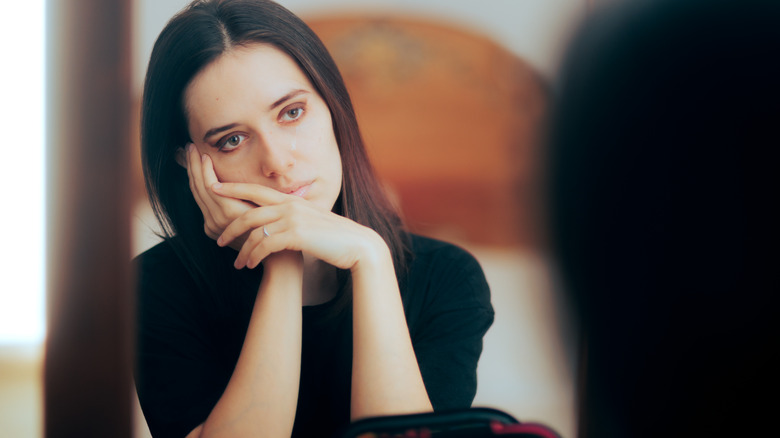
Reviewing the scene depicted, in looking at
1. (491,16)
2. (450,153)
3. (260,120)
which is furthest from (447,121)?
(260,120)

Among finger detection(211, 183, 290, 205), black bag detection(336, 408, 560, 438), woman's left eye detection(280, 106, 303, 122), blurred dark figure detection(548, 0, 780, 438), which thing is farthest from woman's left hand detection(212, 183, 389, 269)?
blurred dark figure detection(548, 0, 780, 438)

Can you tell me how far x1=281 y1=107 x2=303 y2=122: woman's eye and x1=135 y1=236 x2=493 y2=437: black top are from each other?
230 millimetres

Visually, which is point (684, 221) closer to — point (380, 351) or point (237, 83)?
point (380, 351)

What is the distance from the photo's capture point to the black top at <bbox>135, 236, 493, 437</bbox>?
836mm

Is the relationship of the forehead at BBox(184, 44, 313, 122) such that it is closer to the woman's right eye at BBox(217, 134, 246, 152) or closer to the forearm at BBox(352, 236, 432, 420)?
the woman's right eye at BBox(217, 134, 246, 152)

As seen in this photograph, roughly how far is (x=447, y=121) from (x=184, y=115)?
0.41m

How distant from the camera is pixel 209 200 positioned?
83 cm

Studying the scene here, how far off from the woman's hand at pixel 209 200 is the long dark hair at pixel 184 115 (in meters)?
0.02

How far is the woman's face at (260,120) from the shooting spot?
0.81 meters

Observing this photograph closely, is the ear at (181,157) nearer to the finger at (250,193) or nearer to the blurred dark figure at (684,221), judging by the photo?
the finger at (250,193)

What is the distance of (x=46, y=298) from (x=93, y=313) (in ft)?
0.28

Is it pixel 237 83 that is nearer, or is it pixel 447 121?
pixel 237 83

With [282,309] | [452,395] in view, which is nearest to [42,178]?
[282,309]

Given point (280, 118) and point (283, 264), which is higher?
point (280, 118)
